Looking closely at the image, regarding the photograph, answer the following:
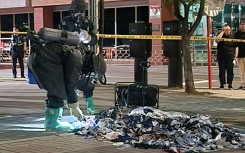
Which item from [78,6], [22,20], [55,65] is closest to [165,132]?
[55,65]

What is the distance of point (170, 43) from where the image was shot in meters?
14.6

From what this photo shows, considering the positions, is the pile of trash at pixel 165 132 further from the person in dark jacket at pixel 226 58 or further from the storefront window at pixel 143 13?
the storefront window at pixel 143 13

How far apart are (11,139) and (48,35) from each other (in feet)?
5.22

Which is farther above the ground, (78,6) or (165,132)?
(78,6)

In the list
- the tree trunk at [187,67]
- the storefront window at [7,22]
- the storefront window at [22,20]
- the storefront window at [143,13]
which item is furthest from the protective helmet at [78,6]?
the storefront window at [7,22]

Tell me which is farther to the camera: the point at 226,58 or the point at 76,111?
the point at 226,58

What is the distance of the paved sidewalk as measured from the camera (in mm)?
7086

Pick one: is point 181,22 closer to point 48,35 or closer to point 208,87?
point 208,87

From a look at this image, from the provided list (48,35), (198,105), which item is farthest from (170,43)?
(48,35)

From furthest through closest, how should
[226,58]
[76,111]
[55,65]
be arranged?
[226,58]
[76,111]
[55,65]

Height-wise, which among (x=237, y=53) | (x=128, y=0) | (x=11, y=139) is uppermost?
(x=128, y=0)

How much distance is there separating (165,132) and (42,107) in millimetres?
4233

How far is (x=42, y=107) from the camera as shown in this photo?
36.7ft

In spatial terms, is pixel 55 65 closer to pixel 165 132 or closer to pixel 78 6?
pixel 78 6
